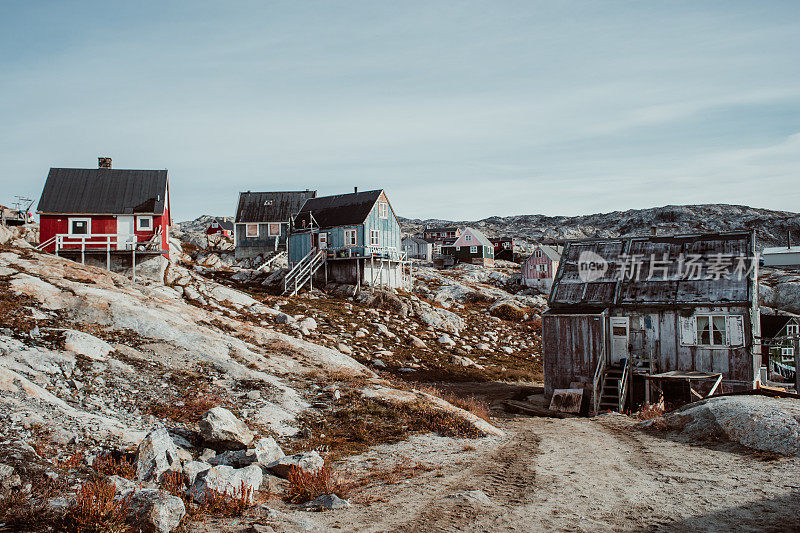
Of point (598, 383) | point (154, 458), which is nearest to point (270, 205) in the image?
point (598, 383)

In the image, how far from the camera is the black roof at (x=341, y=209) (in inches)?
1958

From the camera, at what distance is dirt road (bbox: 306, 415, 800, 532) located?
1002cm

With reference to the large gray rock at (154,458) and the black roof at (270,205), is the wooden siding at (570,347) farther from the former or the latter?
the black roof at (270,205)

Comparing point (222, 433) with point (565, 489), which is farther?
point (222, 433)

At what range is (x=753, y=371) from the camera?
24.8 meters

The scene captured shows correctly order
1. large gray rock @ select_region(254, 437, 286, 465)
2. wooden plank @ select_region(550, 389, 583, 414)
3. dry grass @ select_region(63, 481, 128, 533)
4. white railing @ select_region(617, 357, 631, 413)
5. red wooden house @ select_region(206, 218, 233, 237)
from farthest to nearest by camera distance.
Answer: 1. red wooden house @ select_region(206, 218, 233, 237)
2. wooden plank @ select_region(550, 389, 583, 414)
3. white railing @ select_region(617, 357, 631, 413)
4. large gray rock @ select_region(254, 437, 286, 465)
5. dry grass @ select_region(63, 481, 128, 533)

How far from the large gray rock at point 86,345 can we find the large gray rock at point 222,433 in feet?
20.1

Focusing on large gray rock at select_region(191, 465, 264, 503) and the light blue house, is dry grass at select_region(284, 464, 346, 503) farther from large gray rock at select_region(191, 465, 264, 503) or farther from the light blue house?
the light blue house

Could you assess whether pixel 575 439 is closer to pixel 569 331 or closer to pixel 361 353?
pixel 569 331

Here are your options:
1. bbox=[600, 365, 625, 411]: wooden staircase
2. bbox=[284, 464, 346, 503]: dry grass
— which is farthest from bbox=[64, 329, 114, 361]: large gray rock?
bbox=[600, 365, 625, 411]: wooden staircase

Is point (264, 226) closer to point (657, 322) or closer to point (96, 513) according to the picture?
point (657, 322)

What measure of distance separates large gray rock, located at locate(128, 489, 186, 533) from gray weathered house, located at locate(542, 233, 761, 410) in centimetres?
1964

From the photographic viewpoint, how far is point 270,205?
6456 centimetres

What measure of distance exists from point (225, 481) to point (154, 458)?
1.68m
